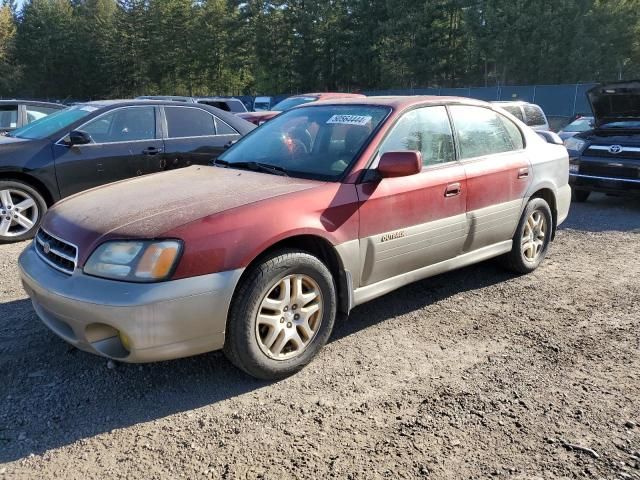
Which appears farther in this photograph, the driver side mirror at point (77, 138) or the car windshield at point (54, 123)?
the car windshield at point (54, 123)

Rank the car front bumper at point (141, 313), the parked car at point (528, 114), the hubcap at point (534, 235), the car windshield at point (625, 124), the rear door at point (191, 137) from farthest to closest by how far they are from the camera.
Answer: the parked car at point (528, 114), the car windshield at point (625, 124), the rear door at point (191, 137), the hubcap at point (534, 235), the car front bumper at point (141, 313)

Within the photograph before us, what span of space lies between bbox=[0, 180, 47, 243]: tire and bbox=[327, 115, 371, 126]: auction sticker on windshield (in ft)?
12.5

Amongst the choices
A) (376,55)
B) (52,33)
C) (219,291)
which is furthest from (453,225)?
(52,33)

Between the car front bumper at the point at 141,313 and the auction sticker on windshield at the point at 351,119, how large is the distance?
63.5 inches

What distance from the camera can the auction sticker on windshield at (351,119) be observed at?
157 inches

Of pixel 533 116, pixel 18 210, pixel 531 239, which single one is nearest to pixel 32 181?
pixel 18 210

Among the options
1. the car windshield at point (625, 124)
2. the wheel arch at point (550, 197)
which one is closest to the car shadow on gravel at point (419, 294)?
the wheel arch at point (550, 197)

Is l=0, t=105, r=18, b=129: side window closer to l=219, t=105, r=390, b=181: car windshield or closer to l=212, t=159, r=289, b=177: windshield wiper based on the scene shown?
l=219, t=105, r=390, b=181: car windshield

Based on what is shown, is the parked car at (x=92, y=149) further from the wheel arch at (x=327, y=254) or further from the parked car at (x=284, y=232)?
the wheel arch at (x=327, y=254)

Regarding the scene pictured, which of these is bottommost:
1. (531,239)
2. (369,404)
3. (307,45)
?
(369,404)

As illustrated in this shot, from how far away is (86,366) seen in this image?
3.38 meters

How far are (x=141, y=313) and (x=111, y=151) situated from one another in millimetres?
4391

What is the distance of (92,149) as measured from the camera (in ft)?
21.3

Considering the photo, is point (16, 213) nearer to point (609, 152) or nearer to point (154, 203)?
point (154, 203)
